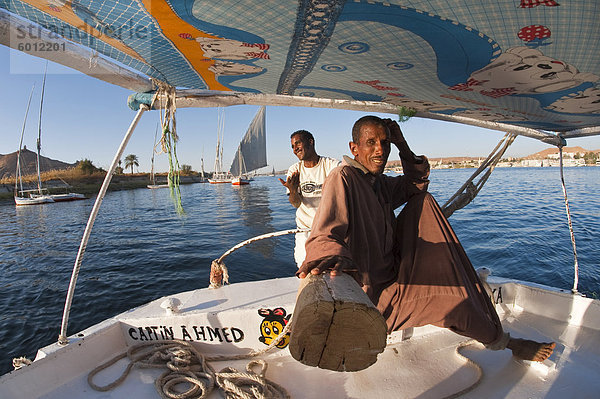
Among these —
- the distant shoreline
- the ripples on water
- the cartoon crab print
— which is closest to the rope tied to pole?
the cartoon crab print

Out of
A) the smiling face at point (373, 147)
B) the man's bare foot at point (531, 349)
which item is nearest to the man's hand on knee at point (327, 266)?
the smiling face at point (373, 147)

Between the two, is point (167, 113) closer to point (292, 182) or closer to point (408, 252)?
point (292, 182)

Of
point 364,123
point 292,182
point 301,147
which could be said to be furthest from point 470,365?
point 301,147

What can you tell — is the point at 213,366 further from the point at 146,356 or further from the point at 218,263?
the point at 218,263

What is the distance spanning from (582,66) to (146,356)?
3769mm

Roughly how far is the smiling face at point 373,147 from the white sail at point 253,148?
3706cm

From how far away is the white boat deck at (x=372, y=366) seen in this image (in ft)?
7.17

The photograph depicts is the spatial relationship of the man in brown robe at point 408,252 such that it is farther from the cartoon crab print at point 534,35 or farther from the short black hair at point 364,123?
the cartoon crab print at point 534,35

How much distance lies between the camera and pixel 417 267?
1.96m

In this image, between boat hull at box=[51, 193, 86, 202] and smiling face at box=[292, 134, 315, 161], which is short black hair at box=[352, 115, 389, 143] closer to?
smiling face at box=[292, 134, 315, 161]

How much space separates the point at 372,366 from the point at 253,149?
4590 cm

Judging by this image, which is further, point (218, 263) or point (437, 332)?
point (218, 263)

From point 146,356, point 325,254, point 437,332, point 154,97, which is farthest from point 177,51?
point 437,332

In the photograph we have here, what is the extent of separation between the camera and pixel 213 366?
2631 mm
